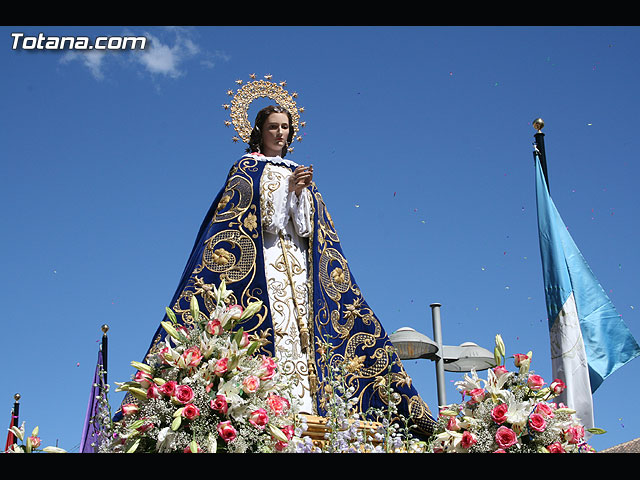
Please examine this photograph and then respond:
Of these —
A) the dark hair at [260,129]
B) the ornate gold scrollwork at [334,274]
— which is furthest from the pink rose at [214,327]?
the dark hair at [260,129]

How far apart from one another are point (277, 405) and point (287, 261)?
310 centimetres

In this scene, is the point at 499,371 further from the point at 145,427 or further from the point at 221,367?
the point at 145,427

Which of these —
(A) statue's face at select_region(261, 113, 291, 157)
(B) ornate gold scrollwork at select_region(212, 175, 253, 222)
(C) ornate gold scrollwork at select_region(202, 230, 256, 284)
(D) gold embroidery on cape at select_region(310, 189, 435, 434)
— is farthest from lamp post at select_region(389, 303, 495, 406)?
(A) statue's face at select_region(261, 113, 291, 157)

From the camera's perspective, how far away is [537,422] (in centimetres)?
418

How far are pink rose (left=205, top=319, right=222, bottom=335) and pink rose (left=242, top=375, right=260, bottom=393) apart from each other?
1.08ft

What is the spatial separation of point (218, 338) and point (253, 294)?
Answer: 2.52 metres

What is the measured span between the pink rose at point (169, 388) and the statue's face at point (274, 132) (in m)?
4.29

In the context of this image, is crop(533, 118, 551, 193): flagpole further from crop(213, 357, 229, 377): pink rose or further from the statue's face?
crop(213, 357, 229, 377): pink rose

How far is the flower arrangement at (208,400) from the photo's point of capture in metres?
3.99

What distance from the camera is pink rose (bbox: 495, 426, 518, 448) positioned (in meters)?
4.10

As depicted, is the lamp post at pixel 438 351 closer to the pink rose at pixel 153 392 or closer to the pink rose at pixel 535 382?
the pink rose at pixel 535 382
